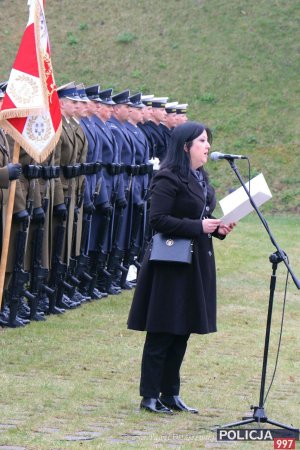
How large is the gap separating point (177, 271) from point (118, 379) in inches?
62.0

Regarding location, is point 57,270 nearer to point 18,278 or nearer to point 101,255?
point 18,278

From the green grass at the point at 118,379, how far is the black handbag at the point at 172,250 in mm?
980

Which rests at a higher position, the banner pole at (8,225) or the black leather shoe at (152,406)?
the banner pole at (8,225)

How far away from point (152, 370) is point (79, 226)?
16.6 ft

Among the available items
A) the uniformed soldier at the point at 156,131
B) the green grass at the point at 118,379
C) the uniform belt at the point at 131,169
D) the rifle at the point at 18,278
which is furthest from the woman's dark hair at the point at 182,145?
the uniformed soldier at the point at 156,131


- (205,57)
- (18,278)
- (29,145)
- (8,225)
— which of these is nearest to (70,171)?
(18,278)

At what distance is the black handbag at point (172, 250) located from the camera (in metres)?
7.53

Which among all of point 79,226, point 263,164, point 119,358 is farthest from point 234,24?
point 119,358

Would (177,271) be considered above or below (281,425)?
above

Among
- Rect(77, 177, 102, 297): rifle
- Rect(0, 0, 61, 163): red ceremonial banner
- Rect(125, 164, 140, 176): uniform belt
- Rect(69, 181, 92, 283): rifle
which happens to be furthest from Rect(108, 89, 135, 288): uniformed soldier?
Rect(0, 0, 61, 163): red ceremonial banner

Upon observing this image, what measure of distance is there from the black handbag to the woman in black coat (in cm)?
6

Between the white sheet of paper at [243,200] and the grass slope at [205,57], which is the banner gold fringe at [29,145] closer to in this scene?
the white sheet of paper at [243,200]

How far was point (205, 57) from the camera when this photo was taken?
31.7 m

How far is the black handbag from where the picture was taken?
753 centimetres
